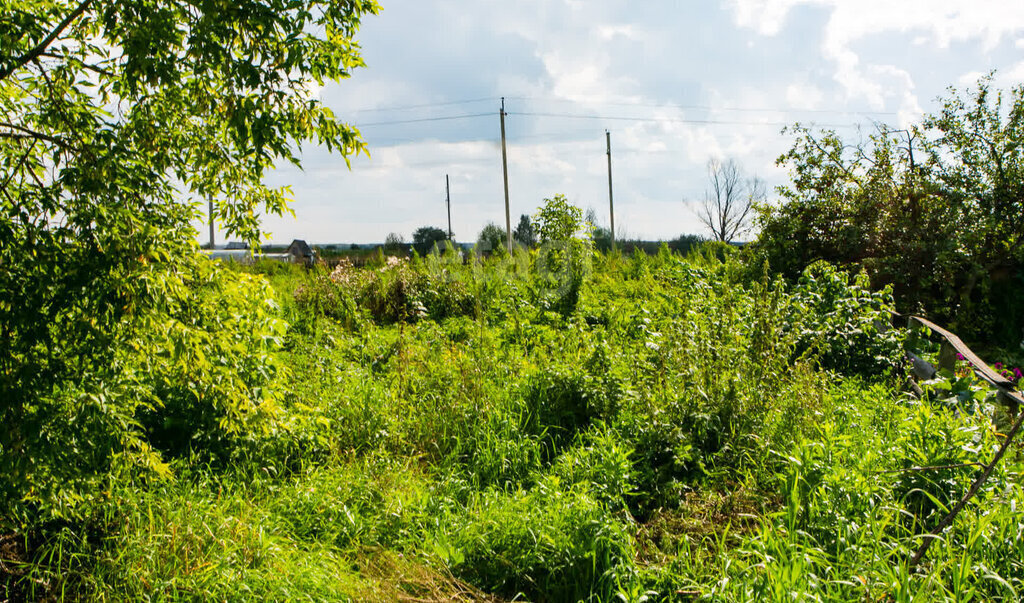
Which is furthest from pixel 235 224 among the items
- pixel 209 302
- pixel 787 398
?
pixel 787 398

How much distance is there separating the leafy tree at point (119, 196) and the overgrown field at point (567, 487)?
1.21ft

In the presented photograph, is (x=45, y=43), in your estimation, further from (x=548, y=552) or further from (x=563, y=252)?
(x=563, y=252)

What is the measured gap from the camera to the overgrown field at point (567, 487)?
117 inches

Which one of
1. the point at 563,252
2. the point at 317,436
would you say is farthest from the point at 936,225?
the point at 317,436

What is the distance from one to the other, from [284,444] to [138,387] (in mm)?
1161

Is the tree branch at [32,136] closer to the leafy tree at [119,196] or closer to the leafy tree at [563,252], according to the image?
the leafy tree at [119,196]

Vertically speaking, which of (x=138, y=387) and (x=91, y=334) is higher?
(x=91, y=334)

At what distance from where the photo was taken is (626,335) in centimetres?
695

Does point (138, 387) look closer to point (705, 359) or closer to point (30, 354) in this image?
point (30, 354)

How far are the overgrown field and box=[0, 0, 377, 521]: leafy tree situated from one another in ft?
1.21

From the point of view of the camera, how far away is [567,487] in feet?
12.6

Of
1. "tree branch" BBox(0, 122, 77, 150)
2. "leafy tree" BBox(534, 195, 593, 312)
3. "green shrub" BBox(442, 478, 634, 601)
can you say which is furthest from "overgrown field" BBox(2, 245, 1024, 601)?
"leafy tree" BBox(534, 195, 593, 312)

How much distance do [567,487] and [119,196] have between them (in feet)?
9.12

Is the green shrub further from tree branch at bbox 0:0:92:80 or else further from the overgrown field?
tree branch at bbox 0:0:92:80
